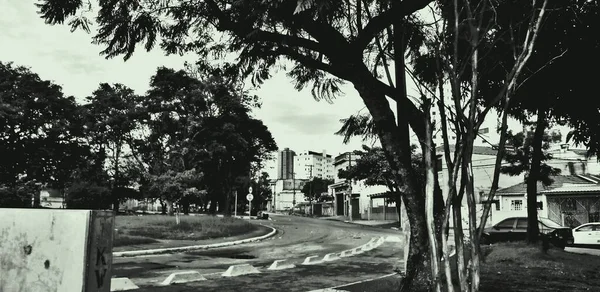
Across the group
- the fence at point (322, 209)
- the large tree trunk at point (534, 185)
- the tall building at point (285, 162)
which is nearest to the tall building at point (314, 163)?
the tall building at point (285, 162)

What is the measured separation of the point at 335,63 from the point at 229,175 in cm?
3067

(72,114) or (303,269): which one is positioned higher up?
(72,114)

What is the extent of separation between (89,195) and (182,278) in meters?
35.6

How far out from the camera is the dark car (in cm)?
1872

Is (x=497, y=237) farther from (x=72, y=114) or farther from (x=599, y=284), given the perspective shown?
(x=72, y=114)

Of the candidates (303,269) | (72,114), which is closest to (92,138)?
(72,114)

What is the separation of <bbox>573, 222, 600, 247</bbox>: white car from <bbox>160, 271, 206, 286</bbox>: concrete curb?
60.8ft

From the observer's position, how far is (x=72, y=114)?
35.6 meters

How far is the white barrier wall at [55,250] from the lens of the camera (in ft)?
9.43

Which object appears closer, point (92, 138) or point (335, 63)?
point (335, 63)

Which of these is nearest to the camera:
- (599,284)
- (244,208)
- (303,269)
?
(599,284)

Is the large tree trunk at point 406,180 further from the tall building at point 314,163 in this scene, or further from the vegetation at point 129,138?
the tall building at point 314,163

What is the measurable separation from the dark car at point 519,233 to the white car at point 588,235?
237 cm

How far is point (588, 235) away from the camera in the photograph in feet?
69.4
